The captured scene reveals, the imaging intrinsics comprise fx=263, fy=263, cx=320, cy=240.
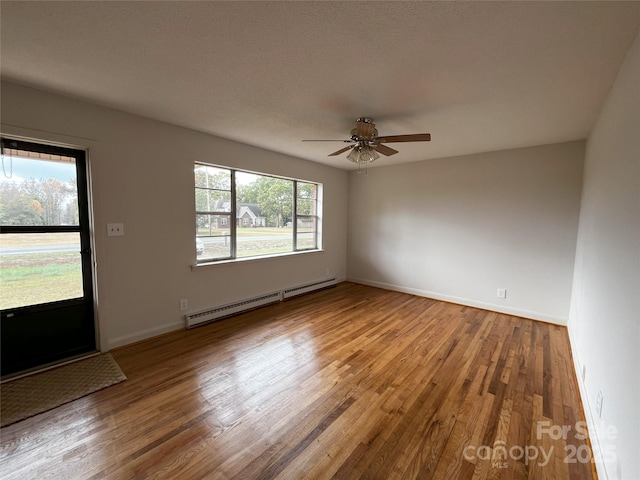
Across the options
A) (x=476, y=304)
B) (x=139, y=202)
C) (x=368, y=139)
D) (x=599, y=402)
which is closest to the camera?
(x=599, y=402)

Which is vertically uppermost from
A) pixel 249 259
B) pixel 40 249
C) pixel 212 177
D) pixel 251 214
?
pixel 212 177

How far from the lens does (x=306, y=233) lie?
509 cm

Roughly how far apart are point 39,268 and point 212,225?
66.7 inches

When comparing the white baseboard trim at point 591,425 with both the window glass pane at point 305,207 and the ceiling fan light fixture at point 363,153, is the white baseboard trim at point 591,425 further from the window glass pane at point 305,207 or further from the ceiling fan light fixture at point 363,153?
the window glass pane at point 305,207

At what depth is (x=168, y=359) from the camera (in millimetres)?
2568

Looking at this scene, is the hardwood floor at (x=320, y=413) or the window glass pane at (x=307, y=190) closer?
the hardwood floor at (x=320, y=413)

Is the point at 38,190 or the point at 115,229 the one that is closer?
the point at 38,190

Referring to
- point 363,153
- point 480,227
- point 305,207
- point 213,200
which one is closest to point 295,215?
point 305,207

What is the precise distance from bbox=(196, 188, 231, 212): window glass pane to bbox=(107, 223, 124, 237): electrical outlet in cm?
88

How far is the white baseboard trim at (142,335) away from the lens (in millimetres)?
2750

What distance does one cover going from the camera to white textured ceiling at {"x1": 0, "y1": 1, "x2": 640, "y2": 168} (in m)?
1.35

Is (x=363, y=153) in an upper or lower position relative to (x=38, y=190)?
upper

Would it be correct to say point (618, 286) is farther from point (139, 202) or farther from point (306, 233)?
point (306, 233)

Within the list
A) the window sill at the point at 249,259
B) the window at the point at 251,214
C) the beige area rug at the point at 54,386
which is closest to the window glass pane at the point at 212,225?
the window at the point at 251,214
